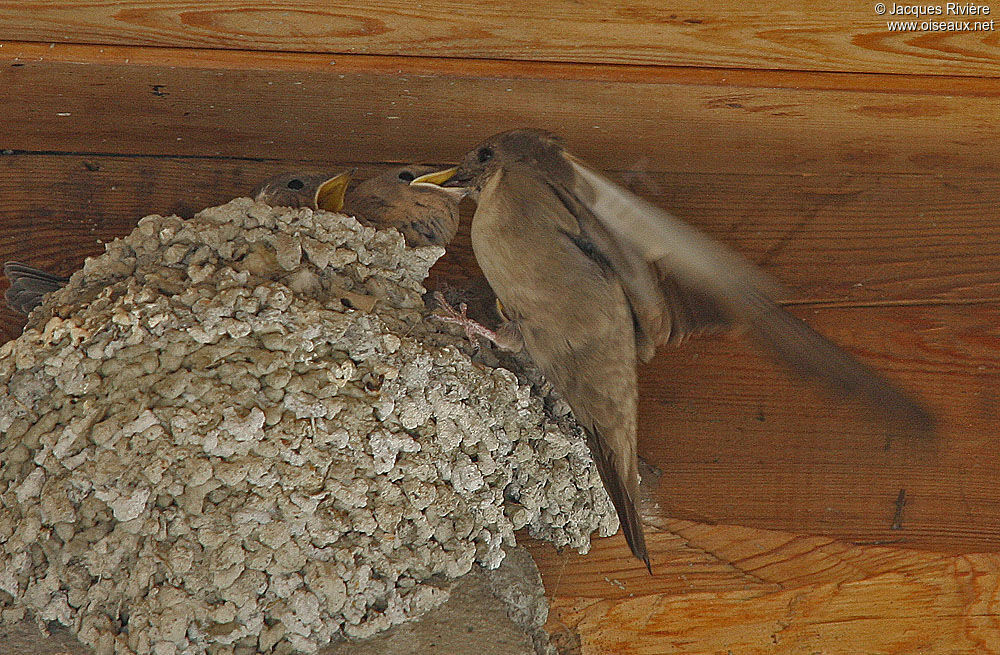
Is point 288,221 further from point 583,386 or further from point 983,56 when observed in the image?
point 983,56

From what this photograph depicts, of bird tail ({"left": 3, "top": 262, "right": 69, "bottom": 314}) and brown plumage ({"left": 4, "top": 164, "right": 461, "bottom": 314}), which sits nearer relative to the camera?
bird tail ({"left": 3, "top": 262, "right": 69, "bottom": 314})

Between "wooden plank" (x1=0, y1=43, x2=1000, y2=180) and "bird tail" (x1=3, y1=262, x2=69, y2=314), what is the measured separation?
31 cm

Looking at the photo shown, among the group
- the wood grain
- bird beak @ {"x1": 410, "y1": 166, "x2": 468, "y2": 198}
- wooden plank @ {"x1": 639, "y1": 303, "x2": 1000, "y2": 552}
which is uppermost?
bird beak @ {"x1": 410, "y1": 166, "x2": 468, "y2": 198}

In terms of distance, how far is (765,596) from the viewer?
2.24m

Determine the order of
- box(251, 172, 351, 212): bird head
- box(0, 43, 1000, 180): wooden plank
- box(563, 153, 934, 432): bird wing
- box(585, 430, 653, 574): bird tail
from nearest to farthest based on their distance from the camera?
box(563, 153, 934, 432): bird wing < box(585, 430, 653, 574): bird tail < box(0, 43, 1000, 180): wooden plank < box(251, 172, 351, 212): bird head

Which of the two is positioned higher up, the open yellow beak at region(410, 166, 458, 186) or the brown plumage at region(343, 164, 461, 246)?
the open yellow beak at region(410, 166, 458, 186)

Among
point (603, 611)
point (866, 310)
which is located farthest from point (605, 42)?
point (603, 611)

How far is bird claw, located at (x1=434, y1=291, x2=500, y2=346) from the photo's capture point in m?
2.15

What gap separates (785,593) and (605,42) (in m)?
1.17

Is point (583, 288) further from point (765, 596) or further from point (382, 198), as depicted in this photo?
point (765, 596)

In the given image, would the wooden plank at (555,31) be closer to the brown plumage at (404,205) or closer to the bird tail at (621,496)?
the brown plumage at (404,205)

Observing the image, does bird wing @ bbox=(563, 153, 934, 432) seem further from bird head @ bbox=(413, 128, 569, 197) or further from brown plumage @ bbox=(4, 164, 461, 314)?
brown plumage @ bbox=(4, 164, 461, 314)

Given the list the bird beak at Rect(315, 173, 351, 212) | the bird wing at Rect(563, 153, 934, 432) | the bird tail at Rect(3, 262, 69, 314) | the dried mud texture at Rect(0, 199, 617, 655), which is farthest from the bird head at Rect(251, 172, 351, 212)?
the bird wing at Rect(563, 153, 934, 432)

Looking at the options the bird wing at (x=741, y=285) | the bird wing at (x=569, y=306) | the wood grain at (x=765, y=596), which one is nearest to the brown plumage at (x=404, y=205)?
the bird wing at (x=569, y=306)
